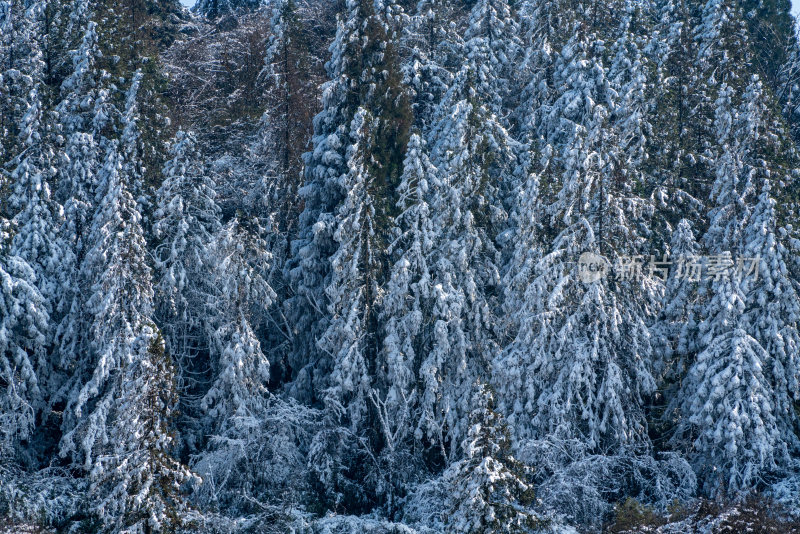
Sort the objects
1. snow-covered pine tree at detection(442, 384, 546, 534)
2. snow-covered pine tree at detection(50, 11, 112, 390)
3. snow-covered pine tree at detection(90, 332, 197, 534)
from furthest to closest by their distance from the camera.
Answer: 1. snow-covered pine tree at detection(50, 11, 112, 390)
2. snow-covered pine tree at detection(90, 332, 197, 534)
3. snow-covered pine tree at detection(442, 384, 546, 534)

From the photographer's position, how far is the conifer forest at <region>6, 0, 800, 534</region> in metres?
22.1

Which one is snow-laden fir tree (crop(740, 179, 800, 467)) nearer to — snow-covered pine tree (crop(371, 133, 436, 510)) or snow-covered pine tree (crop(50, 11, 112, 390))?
snow-covered pine tree (crop(371, 133, 436, 510))

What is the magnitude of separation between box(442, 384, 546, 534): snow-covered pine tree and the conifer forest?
59.8 inches

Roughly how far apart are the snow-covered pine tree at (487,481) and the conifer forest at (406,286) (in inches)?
59.8

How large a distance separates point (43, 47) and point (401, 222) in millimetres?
13914

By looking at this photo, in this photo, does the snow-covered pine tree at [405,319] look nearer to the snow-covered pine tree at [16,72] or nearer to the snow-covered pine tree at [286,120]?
the snow-covered pine tree at [286,120]

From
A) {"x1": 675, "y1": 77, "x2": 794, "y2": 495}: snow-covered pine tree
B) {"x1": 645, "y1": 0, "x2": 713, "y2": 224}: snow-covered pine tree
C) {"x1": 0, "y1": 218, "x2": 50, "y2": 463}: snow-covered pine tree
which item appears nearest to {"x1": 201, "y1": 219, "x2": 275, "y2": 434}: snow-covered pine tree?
{"x1": 0, "y1": 218, "x2": 50, "y2": 463}: snow-covered pine tree

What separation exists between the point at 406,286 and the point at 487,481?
8.30 meters

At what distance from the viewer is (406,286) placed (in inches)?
935

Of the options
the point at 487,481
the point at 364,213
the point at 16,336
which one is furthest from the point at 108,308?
the point at 487,481

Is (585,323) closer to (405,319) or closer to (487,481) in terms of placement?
(405,319)

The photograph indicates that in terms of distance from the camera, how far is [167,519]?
55.3ft

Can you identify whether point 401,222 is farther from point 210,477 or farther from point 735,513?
point 735,513

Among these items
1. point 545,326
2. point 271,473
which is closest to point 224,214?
point 271,473
